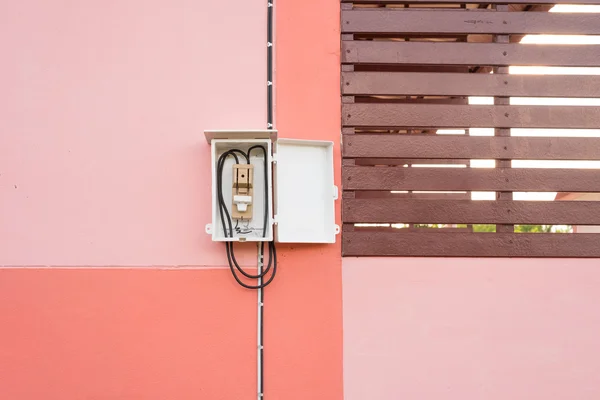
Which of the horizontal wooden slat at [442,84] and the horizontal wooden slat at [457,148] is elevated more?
the horizontal wooden slat at [442,84]

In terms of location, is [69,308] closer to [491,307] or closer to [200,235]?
[200,235]

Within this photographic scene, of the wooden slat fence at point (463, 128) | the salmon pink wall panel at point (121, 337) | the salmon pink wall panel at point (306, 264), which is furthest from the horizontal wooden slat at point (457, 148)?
the salmon pink wall panel at point (121, 337)

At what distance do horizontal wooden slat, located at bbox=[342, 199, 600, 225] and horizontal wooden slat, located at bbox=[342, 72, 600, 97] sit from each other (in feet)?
1.66

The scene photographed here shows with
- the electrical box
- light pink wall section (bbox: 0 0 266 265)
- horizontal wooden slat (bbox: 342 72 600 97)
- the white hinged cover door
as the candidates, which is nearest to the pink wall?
light pink wall section (bbox: 0 0 266 265)

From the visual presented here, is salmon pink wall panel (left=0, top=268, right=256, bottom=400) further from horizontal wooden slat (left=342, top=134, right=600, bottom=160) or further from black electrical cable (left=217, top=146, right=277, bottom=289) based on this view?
horizontal wooden slat (left=342, top=134, right=600, bottom=160)

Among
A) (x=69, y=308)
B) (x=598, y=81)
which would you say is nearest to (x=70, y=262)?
(x=69, y=308)

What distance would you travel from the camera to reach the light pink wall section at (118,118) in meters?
2.05

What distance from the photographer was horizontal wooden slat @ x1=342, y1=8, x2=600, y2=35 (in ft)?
7.09

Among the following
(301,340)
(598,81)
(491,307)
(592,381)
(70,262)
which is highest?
(598,81)

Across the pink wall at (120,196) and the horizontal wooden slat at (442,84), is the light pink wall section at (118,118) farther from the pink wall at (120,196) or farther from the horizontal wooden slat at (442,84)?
the horizontal wooden slat at (442,84)

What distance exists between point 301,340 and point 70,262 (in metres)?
1.08

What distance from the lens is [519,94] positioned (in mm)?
2143

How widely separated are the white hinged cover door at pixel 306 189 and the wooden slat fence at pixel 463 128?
104 mm

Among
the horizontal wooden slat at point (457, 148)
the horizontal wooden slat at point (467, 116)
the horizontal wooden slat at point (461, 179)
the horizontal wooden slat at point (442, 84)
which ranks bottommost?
the horizontal wooden slat at point (461, 179)
